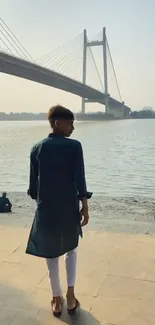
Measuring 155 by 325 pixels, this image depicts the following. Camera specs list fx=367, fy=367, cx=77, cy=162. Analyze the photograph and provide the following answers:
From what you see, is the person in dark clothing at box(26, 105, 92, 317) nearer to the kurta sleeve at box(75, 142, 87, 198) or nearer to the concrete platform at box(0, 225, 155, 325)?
the kurta sleeve at box(75, 142, 87, 198)

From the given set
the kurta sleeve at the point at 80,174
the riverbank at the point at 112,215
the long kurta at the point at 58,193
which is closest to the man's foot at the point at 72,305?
the long kurta at the point at 58,193

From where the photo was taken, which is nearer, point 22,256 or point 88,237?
point 22,256

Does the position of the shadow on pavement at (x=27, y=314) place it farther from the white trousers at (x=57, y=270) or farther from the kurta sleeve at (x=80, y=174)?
the kurta sleeve at (x=80, y=174)

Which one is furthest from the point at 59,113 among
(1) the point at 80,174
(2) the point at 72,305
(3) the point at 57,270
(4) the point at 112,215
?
(4) the point at 112,215

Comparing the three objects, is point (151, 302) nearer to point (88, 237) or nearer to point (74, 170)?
point (74, 170)

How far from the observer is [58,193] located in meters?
1.75

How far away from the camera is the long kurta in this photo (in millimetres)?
1728

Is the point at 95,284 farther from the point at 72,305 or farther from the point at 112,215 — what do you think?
the point at 112,215

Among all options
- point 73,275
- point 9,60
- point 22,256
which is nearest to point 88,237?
point 22,256

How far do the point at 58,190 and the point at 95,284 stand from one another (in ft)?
2.33

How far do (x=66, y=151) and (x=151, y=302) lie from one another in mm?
918

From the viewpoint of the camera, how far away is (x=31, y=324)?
1.72m

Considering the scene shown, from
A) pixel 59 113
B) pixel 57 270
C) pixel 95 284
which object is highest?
pixel 59 113

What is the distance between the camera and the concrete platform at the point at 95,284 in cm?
179
